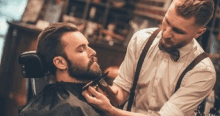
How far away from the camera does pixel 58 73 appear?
1603 millimetres

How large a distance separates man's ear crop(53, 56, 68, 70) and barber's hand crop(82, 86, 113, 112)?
0.28m

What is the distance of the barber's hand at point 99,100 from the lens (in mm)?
1361

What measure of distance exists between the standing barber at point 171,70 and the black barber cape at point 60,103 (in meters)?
0.10

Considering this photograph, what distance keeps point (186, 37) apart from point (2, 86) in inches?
126

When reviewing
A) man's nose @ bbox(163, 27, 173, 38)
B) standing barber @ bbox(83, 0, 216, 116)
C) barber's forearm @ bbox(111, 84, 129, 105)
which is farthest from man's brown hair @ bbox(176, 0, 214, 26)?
barber's forearm @ bbox(111, 84, 129, 105)

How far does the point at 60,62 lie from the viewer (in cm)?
156

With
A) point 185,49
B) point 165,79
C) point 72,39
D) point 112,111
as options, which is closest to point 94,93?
point 112,111

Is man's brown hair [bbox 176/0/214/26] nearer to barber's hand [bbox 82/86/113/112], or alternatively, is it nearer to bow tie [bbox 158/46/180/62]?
bow tie [bbox 158/46/180/62]

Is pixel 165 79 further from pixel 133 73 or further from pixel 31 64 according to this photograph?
pixel 31 64

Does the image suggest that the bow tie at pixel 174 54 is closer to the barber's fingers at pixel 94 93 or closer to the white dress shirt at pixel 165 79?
the white dress shirt at pixel 165 79

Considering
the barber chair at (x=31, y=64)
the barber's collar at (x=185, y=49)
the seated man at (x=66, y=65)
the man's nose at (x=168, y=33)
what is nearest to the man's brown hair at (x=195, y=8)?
the man's nose at (x=168, y=33)

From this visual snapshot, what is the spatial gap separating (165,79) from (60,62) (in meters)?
0.80

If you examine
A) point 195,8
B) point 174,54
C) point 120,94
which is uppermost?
point 195,8

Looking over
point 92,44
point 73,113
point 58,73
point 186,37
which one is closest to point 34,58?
point 58,73
